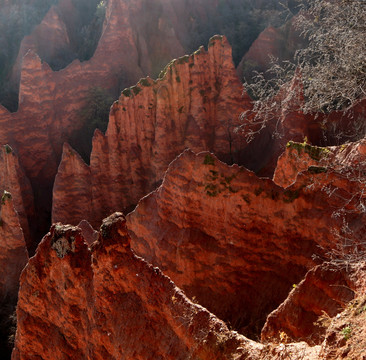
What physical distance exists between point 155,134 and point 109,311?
13.2 metres

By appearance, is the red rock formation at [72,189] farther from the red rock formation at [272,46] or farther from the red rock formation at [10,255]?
the red rock formation at [272,46]

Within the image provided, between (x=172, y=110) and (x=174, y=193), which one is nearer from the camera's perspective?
(x=174, y=193)

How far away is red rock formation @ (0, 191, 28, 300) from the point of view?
1518cm

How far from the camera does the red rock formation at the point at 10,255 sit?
1518 cm

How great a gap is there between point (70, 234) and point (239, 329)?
405 centimetres

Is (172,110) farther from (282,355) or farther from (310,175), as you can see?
(282,355)

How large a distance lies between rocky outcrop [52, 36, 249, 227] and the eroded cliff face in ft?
37.0

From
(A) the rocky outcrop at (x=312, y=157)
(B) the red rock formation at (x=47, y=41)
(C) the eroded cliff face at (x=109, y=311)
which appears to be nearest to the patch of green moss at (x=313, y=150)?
(A) the rocky outcrop at (x=312, y=157)

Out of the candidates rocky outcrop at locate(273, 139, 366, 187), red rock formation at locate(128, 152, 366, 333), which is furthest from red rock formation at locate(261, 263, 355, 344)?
rocky outcrop at locate(273, 139, 366, 187)

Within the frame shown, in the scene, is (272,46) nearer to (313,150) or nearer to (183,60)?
(183,60)

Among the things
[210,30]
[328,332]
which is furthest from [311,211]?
[210,30]

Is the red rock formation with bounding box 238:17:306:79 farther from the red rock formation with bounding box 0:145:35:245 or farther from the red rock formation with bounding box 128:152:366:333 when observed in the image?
the red rock formation with bounding box 128:152:366:333

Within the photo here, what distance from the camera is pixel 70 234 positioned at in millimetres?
7293

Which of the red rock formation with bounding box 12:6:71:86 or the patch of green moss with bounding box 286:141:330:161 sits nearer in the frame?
the patch of green moss with bounding box 286:141:330:161
